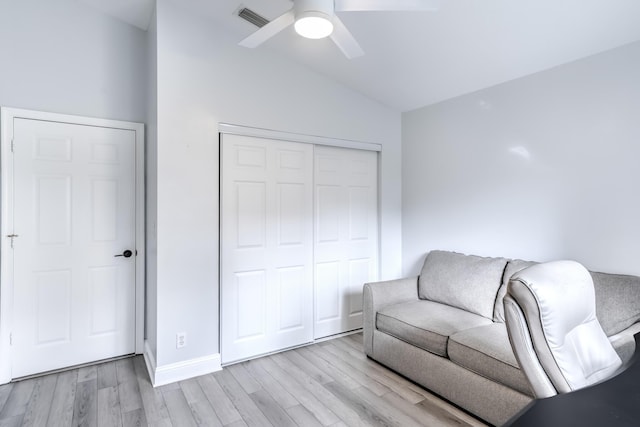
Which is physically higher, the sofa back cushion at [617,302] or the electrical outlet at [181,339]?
the sofa back cushion at [617,302]

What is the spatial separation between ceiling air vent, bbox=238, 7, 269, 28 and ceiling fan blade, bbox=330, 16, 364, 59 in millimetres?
990

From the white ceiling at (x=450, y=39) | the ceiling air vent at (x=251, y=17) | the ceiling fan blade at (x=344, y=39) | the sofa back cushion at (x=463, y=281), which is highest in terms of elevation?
the ceiling air vent at (x=251, y=17)

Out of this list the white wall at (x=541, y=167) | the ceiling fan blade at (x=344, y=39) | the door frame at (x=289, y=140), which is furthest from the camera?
the door frame at (x=289, y=140)

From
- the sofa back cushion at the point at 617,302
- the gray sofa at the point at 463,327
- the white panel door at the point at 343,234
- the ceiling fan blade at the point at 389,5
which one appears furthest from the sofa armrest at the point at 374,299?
the ceiling fan blade at the point at 389,5

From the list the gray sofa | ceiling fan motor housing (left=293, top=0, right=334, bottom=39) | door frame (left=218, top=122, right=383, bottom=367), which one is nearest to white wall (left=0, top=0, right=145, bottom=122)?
door frame (left=218, top=122, right=383, bottom=367)

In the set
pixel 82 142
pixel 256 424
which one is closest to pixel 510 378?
pixel 256 424

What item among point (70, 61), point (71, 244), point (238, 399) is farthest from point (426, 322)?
point (70, 61)

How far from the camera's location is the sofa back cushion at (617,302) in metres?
1.95

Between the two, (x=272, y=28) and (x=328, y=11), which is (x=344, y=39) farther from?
(x=272, y=28)

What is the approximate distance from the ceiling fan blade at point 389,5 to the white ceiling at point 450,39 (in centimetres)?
66

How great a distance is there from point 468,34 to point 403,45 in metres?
0.49

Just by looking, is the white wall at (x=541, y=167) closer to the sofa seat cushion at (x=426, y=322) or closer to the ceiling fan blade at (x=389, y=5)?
the sofa seat cushion at (x=426, y=322)

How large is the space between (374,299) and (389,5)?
2.18 metres

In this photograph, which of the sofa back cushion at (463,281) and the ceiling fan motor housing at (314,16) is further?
the sofa back cushion at (463,281)
